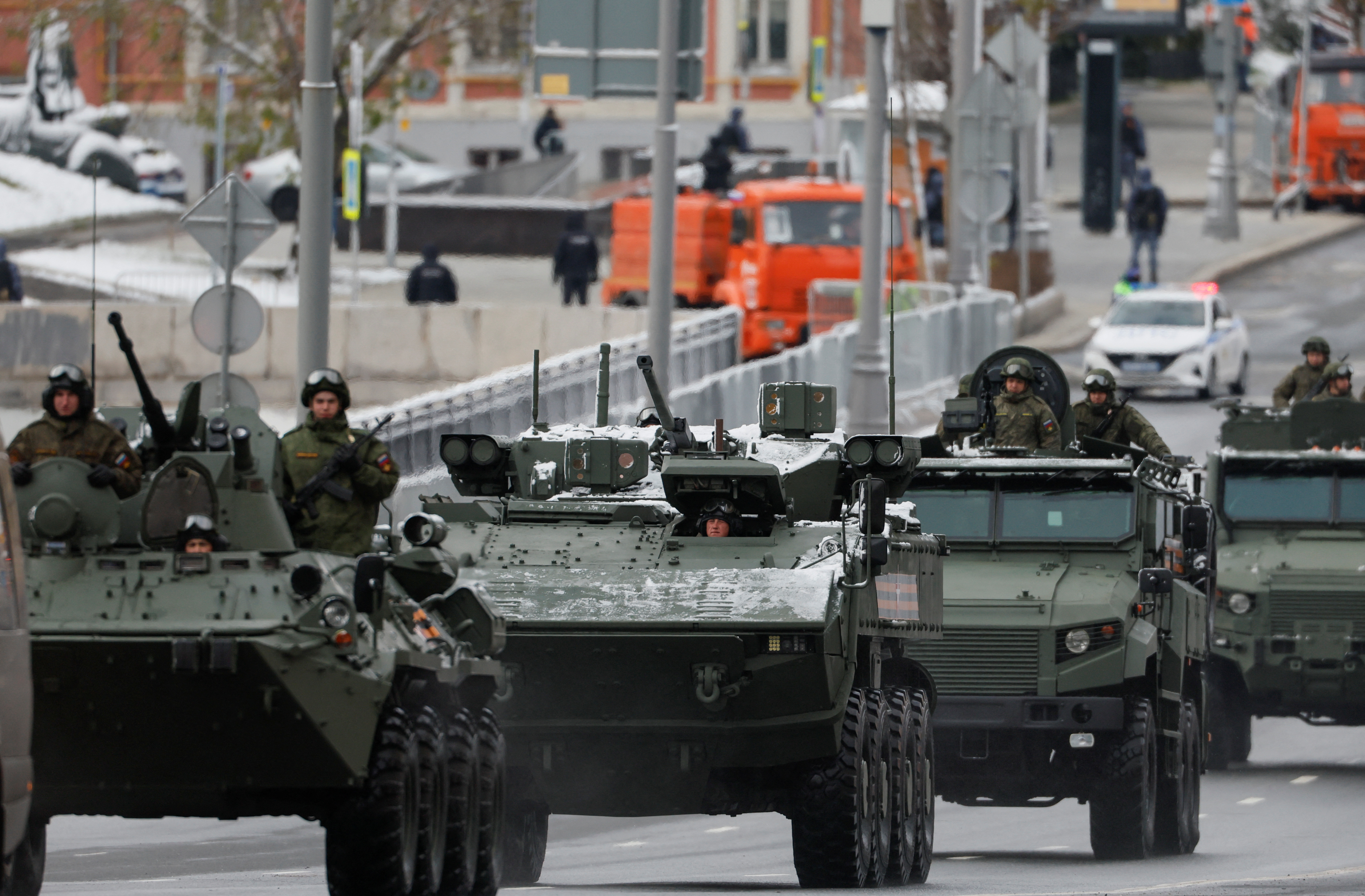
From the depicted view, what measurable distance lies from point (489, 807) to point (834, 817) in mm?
2166

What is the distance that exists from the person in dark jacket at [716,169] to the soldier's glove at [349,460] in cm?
2705

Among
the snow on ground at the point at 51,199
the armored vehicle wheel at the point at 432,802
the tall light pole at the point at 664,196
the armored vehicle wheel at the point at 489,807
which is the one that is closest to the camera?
the armored vehicle wheel at the point at 432,802

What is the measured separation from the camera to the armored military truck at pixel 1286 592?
68.6 ft

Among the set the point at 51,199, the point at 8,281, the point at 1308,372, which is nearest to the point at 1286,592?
the point at 1308,372

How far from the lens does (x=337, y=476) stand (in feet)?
42.4

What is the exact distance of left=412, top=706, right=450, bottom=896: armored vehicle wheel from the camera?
462 inches

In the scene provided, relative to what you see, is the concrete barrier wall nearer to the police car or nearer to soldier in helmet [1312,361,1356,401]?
the police car

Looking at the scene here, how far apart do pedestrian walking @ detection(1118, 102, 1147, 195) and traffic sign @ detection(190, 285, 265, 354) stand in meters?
36.6

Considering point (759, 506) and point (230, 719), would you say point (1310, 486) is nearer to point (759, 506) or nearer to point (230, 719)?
point (759, 506)

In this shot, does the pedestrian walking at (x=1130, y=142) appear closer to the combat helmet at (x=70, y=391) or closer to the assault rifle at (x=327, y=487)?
the assault rifle at (x=327, y=487)

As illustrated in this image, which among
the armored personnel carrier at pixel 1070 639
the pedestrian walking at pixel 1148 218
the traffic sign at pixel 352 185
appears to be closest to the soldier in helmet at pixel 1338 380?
the armored personnel carrier at pixel 1070 639

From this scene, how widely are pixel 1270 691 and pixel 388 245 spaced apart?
94.4 feet

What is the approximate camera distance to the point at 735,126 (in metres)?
52.8

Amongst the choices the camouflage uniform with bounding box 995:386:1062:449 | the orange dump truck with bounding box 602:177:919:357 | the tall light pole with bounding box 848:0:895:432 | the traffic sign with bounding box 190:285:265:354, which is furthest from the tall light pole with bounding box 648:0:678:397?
the orange dump truck with bounding box 602:177:919:357
